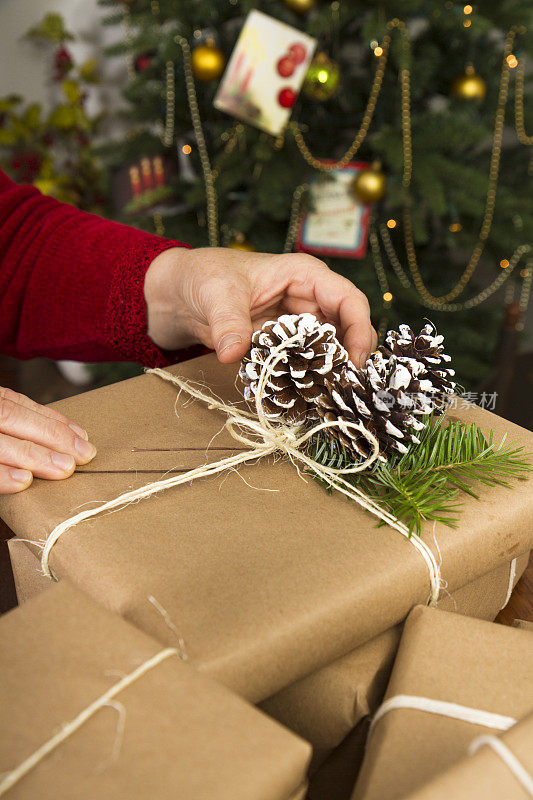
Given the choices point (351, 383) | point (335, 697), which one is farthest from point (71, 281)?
point (335, 697)

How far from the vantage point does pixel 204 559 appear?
43cm

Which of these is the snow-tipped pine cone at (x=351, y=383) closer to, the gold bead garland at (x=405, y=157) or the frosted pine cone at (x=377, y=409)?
the frosted pine cone at (x=377, y=409)

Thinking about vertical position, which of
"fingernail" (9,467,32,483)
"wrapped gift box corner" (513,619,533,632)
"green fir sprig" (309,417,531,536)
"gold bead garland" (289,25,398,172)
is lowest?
"wrapped gift box corner" (513,619,533,632)

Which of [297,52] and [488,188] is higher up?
[297,52]

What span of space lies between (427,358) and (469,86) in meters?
1.32

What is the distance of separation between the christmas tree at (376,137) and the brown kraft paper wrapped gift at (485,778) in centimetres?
144

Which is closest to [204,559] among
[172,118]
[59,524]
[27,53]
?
[59,524]

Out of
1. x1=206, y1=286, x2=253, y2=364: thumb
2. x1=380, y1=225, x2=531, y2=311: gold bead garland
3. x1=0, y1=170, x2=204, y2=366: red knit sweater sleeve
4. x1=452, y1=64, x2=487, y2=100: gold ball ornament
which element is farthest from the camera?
x1=380, y1=225, x2=531, y2=311: gold bead garland

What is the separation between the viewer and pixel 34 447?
521 mm

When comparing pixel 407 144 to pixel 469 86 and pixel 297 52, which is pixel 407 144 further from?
pixel 297 52

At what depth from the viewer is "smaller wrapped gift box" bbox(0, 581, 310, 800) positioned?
0.93ft

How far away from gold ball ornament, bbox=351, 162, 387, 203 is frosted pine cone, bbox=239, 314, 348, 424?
1.19 metres

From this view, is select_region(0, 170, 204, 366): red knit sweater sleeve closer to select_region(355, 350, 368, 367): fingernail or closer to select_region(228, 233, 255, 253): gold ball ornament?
select_region(355, 350, 368, 367): fingernail

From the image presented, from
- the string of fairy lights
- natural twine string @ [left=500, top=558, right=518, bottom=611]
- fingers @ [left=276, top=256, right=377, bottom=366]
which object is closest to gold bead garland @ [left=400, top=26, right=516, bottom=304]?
the string of fairy lights
